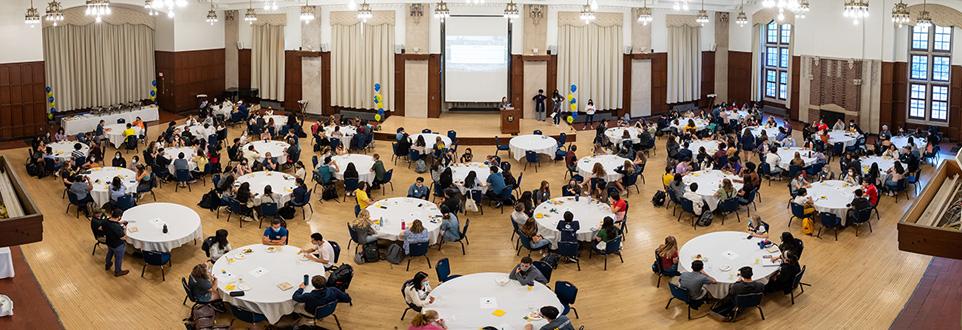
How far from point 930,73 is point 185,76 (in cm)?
2826

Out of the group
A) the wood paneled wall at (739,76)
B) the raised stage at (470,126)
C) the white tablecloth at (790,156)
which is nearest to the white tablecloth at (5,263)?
the raised stage at (470,126)

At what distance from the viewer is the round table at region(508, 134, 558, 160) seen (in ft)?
76.0

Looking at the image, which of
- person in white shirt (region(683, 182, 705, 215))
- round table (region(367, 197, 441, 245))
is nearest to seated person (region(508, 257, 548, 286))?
round table (region(367, 197, 441, 245))

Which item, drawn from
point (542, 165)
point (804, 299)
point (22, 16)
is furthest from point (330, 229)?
point (22, 16)

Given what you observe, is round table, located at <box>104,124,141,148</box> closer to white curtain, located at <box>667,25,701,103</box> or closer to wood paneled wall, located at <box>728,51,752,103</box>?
white curtain, located at <box>667,25,701,103</box>

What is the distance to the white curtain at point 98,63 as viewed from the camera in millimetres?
31031

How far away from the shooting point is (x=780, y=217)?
60.8 ft

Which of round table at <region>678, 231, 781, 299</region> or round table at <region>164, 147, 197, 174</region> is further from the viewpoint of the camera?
round table at <region>164, 147, 197, 174</region>

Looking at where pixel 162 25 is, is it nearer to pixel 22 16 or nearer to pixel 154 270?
pixel 22 16

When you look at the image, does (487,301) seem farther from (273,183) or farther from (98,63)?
(98,63)

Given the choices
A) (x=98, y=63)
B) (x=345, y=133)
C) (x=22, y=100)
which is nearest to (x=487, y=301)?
(x=345, y=133)

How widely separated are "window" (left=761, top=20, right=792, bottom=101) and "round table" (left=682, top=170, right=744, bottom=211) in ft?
50.9

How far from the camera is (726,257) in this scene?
1355cm

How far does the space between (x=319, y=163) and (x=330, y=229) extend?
329 centimetres
